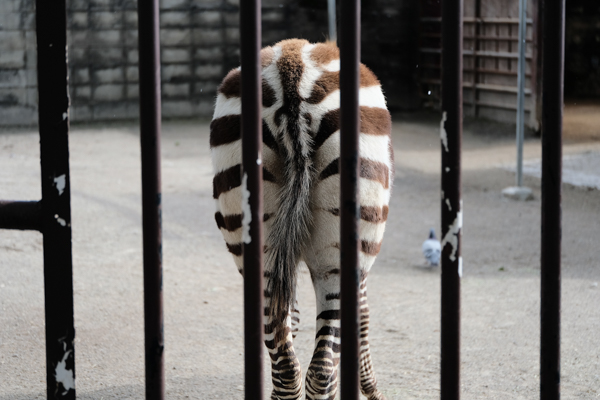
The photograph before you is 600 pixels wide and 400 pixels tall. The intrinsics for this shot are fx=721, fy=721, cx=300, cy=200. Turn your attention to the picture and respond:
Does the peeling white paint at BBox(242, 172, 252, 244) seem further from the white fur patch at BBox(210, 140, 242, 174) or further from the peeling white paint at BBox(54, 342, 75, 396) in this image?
the white fur patch at BBox(210, 140, 242, 174)

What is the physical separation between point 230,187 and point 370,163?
0.50m

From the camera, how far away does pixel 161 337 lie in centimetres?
102

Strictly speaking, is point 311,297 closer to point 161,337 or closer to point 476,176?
point 161,337

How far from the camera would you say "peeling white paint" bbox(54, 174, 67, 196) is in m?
0.98

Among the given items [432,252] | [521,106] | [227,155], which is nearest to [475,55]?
[521,106]

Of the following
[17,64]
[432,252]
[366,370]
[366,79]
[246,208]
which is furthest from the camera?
[17,64]

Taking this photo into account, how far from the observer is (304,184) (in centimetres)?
244

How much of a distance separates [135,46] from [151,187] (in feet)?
39.6

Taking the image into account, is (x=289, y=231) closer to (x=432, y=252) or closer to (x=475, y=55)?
(x=432, y=252)

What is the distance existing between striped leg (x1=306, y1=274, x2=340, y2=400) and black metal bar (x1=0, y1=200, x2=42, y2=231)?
1.59 m

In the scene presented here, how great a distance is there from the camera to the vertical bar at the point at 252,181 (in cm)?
95

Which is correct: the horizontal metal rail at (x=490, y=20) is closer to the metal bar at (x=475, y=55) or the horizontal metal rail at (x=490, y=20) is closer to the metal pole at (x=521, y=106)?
the metal bar at (x=475, y=55)

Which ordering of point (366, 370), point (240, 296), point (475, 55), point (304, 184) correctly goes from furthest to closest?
point (475, 55), point (240, 296), point (366, 370), point (304, 184)

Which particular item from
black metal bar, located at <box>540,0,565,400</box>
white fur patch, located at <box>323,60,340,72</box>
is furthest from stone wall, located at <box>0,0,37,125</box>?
black metal bar, located at <box>540,0,565,400</box>
